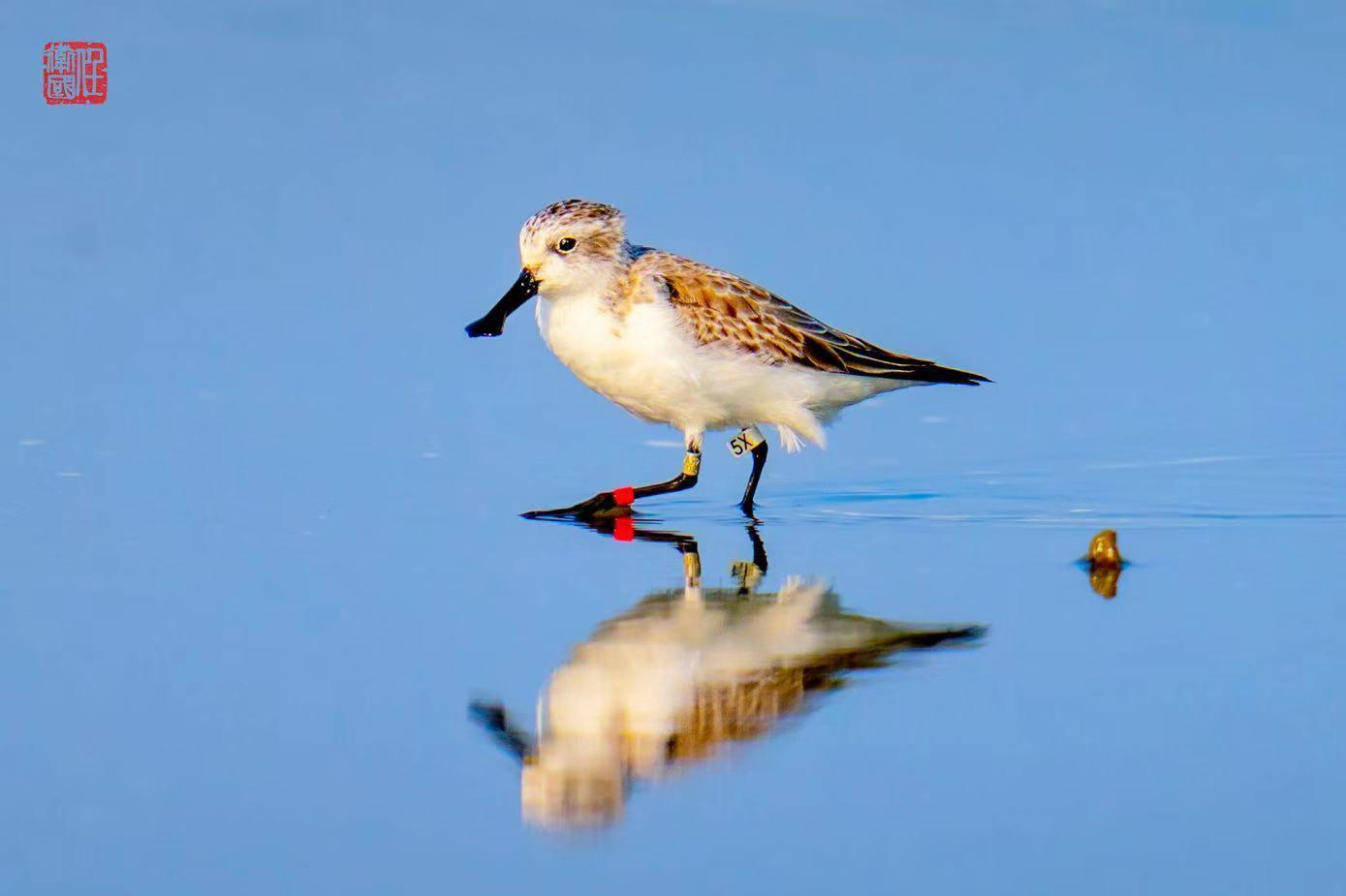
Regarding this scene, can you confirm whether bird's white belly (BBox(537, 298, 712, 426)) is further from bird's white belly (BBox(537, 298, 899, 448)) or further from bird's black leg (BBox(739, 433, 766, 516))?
bird's black leg (BBox(739, 433, 766, 516))

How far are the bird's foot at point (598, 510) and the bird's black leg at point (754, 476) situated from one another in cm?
52

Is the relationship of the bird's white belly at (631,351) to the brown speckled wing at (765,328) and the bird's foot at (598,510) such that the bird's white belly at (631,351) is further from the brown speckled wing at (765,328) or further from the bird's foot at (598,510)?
the bird's foot at (598,510)

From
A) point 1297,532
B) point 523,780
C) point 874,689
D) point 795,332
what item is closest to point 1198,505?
point 1297,532

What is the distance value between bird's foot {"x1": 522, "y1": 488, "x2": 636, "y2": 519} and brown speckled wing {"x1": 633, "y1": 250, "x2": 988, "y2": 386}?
2.62 ft

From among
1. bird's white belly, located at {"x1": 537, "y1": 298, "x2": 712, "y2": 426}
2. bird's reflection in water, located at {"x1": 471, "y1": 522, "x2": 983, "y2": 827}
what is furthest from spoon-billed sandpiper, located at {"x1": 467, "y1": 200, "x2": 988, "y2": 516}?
bird's reflection in water, located at {"x1": 471, "y1": 522, "x2": 983, "y2": 827}

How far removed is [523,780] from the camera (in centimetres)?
519

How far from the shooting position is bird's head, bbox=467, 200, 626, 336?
28.9 feet

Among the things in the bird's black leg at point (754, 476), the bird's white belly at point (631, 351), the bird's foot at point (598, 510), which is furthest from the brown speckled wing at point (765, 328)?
the bird's foot at point (598, 510)

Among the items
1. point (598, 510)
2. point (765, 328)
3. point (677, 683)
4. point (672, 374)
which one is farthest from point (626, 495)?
point (677, 683)

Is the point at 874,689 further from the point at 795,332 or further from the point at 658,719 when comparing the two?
the point at 795,332

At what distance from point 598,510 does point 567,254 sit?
3.77 feet

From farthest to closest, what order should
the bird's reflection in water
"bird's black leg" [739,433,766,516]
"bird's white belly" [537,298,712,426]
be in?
"bird's black leg" [739,433,766,516], "bird's white belly" [537,298,712,426], the bird's reflection in water

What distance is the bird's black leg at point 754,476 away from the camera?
891 centimetres

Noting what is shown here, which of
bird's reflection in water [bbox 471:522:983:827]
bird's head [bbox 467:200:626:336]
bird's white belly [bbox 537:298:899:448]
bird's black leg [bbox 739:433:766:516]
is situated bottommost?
bird's reflection in water [bbox 471:522:983:827]
